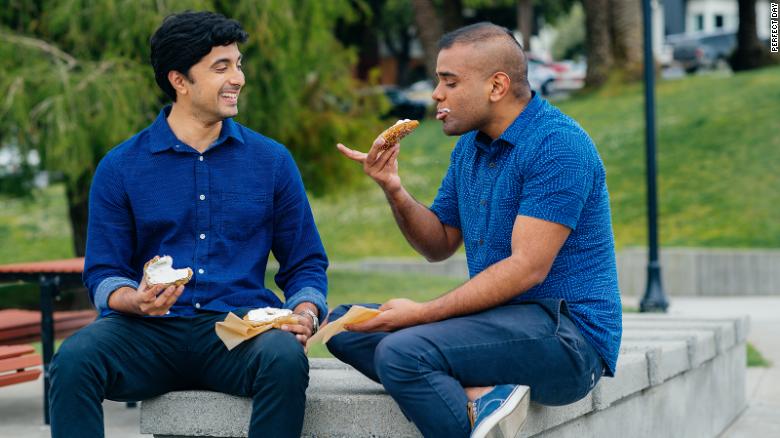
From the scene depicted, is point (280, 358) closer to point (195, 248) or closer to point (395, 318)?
point (395, 318)

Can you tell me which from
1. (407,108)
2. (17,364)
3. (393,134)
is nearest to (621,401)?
(393,134)

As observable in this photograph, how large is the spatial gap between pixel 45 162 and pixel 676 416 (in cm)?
862

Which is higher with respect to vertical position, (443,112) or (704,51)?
(443,112)

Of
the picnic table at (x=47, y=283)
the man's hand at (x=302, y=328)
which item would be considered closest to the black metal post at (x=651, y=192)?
the picnic table at (x=47, y=283)

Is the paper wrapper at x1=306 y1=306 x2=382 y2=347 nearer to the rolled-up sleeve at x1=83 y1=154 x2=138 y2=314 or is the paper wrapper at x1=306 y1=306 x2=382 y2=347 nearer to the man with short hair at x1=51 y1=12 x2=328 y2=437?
the man with short hair at x1=51 y1=12 x2=328 y2=437

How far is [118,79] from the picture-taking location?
497 inches

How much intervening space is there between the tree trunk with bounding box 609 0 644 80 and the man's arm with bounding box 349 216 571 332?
2485 cm

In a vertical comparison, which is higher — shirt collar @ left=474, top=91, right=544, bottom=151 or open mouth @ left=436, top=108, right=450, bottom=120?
open mouth @ left=436, top=108, right=450, bottom=120

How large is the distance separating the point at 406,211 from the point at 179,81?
87 centimetres

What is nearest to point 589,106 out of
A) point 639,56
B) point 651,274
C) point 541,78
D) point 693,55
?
point 639,56

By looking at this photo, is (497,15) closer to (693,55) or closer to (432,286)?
(693,55)

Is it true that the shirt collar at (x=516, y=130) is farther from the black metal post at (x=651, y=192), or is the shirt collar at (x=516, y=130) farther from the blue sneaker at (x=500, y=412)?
the black metal post at (x=651, y=192)

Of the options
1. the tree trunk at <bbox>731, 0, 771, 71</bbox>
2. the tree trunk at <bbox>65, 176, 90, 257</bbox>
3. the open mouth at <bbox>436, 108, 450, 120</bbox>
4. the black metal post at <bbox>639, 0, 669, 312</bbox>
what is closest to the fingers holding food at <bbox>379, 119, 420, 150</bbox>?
the open mouth at <bbox>436, 108, 450, 120</bbox>

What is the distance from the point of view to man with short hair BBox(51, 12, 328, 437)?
364cm
